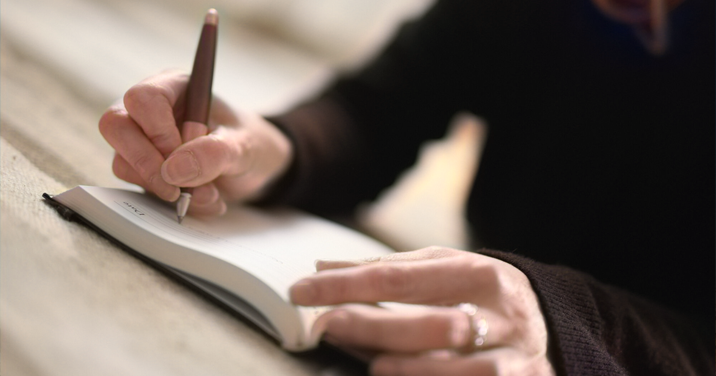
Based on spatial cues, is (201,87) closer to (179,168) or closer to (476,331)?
(179,168)

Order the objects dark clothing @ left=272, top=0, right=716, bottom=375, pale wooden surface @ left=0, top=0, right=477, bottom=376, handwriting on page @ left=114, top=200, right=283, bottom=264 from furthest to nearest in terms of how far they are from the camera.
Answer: dark clothing @ left=272, top=0, right=716, bottom=375 < handwriting on page @ left=114, top=200, right=283, bottom=264 < pale wooden surface @ left=0, top=0, right=477, bottom=376

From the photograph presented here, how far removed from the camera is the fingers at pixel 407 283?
0.27 meters

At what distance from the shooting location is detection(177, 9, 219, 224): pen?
0.43 meters

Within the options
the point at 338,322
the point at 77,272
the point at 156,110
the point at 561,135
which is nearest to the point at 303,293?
the point at 338,322

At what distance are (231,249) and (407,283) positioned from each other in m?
0.13

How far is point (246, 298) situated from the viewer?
294 millimetres

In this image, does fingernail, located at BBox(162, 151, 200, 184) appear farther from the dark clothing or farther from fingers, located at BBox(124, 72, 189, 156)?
Answer: the dark clothing

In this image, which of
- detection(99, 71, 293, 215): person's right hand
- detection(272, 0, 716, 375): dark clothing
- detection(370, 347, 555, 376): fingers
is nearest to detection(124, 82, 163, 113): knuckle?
detection(99, 71, 293, 215): person's right hand

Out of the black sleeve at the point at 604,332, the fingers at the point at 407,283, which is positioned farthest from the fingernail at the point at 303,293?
the black sleeve at the point at 604,332

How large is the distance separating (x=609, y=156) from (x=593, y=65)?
128 millimetres

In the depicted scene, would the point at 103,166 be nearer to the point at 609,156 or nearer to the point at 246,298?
the point at 246,298

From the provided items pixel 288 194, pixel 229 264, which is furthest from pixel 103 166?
pixel 229 264

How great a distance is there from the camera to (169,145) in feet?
1.40

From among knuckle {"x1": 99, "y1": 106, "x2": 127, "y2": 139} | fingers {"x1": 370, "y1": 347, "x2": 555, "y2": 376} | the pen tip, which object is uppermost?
the pen tip
